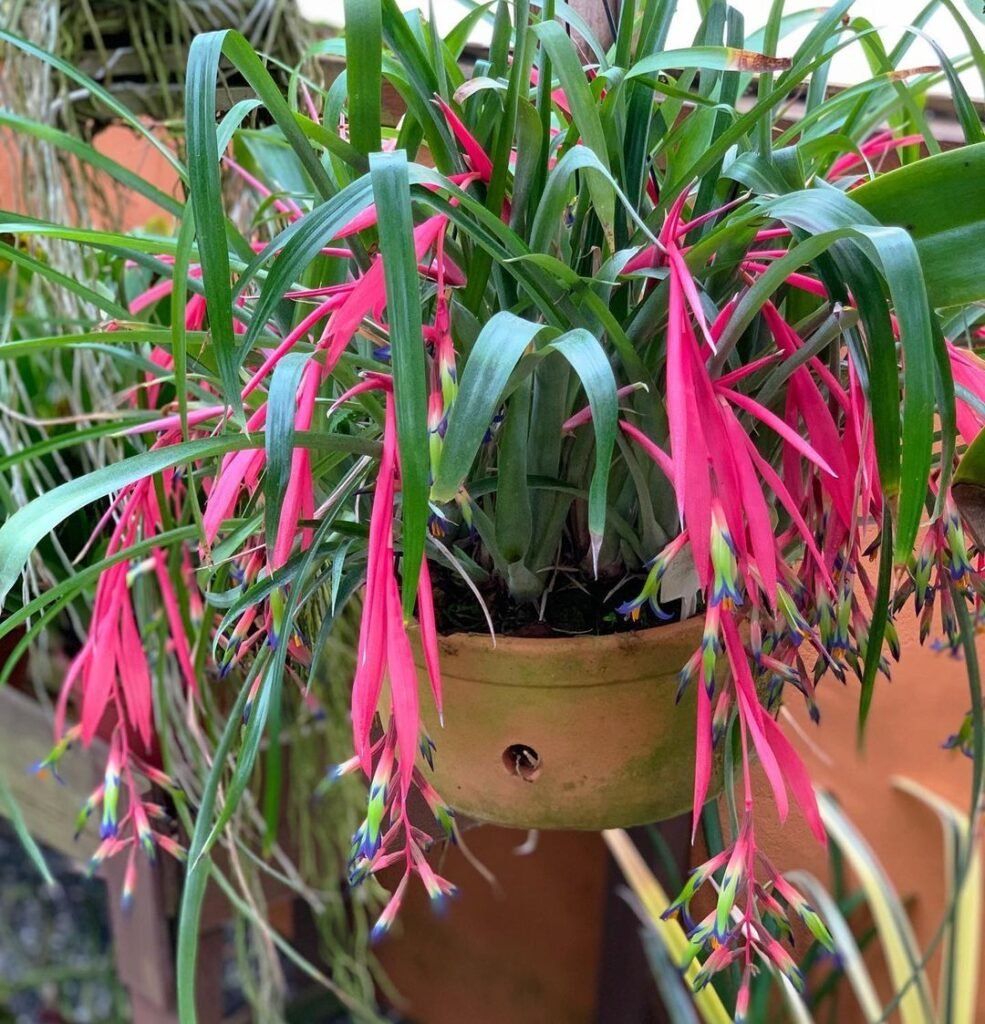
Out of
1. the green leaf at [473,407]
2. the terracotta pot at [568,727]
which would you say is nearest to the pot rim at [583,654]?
the terracotta pot at [568,727]

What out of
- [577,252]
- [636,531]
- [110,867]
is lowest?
[110,867]

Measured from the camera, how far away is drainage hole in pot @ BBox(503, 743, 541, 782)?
0.40 m

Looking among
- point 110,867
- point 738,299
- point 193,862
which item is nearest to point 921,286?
point 738,299

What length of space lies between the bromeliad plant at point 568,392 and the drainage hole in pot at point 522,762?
0.05 metres

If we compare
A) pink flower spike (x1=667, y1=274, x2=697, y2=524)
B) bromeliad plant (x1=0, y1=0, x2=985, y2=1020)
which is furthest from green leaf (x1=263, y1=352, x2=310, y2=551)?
pink flower spike (x1=667, y1=274, x2=697, y2=524)

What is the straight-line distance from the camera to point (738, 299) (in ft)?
1.13

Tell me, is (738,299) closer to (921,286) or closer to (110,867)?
(921,286)

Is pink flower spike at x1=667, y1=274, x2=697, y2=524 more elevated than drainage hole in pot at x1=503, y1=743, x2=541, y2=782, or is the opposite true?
pink flower spike at x1=667, y1=274, x2=697, y2=524

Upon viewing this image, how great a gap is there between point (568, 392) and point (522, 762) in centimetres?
15

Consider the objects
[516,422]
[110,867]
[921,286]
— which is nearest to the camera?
[921,286]

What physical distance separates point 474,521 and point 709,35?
0.21m

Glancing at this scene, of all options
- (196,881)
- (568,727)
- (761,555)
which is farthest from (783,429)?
(196,881)

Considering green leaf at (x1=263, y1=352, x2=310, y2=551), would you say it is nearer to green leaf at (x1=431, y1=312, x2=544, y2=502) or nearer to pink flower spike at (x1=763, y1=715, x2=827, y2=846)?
green leaf at (x1=431, y1=312, x2=544, y2=502)

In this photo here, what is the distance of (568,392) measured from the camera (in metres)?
0.38
